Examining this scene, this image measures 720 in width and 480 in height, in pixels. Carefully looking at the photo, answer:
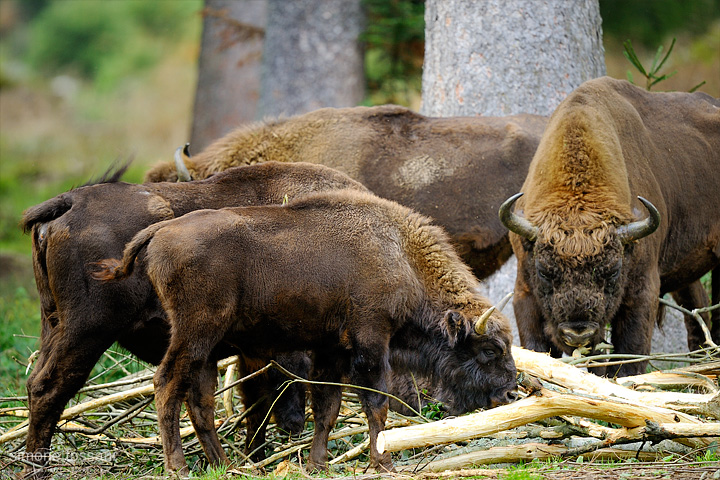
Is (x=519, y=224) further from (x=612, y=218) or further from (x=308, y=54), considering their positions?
(x=308, y=54)

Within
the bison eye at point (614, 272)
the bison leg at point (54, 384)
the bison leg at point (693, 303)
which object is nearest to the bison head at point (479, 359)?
the bison eye at point (614, 272)

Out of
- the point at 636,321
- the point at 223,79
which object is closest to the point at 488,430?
the point at 636,321

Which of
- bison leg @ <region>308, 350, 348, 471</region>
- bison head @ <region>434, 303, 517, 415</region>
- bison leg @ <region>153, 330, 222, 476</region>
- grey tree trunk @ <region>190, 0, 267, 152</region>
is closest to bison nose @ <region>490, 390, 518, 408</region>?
bison head @ <region>434, 303, 517, 415</region>

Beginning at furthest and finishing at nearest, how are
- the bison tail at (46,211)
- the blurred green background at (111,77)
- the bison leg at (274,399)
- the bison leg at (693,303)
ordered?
the blurred green background at (111,77)
the bison leg at (693,303)
the bison leg at (274,399)
the bison tail at (46,211)

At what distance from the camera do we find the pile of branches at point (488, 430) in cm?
505

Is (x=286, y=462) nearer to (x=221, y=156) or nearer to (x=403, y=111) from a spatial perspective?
(x=221, y=156)

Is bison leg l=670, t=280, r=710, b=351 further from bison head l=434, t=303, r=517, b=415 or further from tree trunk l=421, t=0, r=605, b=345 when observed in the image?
bison head l=434, t=303, r=517, b=415

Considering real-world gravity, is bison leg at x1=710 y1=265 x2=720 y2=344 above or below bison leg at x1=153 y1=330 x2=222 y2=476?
below

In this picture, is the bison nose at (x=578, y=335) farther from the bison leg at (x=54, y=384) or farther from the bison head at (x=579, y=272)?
the bison leg at (x=54, y=384)

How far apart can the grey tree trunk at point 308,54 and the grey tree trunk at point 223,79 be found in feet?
10.5

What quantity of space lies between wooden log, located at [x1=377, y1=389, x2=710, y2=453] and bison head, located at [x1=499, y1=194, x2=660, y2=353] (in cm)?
118

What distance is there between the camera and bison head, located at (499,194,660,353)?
6258 mm

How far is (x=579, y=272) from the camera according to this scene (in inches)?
248

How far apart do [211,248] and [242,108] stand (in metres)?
13.0
